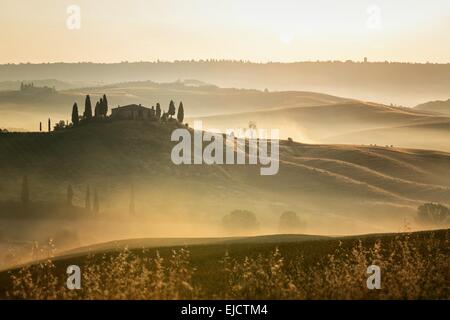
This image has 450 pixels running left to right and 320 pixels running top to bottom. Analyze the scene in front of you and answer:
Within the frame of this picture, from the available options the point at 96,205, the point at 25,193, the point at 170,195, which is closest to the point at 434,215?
the point at 170,195

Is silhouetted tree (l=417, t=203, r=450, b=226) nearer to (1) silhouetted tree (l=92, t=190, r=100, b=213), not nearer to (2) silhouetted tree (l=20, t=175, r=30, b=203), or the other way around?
(1) silhouetted tree (l=92, t=190, r=100, b=213)

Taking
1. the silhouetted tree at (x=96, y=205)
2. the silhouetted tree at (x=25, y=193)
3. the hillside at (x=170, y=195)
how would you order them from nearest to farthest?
the silhouetted tree at (x=96, y=205) < the silhouetted tree at (x=25, y=193) < the hillside at (x=170, y=195)

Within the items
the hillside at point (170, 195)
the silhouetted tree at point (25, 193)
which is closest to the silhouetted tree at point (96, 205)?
the hillside at point (170, 195)

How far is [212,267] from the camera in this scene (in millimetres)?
30297

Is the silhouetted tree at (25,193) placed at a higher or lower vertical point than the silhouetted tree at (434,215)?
higher

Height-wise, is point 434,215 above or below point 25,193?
below

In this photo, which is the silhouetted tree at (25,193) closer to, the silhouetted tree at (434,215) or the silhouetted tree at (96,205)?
the silhouetted tree at (96,205)

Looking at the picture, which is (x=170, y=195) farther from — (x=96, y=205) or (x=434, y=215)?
(x=434, y=215)

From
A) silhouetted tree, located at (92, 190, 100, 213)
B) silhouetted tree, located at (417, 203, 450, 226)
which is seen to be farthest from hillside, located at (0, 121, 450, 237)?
silhouetted tree, located at (417, 203, 450, 226)
